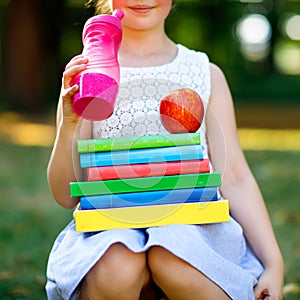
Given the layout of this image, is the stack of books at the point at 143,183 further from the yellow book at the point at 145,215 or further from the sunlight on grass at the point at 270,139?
the sunlight on grass at the point at 270,139

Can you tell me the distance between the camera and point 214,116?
236 cm

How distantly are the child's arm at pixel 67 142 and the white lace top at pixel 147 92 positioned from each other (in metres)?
0.09

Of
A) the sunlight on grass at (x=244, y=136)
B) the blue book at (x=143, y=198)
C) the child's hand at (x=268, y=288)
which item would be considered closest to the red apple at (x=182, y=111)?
the blue book at (x=143, y=198)

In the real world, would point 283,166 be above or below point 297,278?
below

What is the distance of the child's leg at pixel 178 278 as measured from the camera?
1926 mm

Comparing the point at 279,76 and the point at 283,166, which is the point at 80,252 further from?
the point at 279,76

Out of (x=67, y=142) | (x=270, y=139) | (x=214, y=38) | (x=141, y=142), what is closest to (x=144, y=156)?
(x=141, y=142)

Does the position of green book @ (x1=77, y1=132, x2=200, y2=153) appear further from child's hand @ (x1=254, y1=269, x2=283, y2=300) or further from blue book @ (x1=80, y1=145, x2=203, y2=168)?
child's hand @ (x1=254, y1=269, x2=283, y2=300)

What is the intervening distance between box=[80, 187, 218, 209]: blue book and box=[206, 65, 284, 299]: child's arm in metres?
0.37

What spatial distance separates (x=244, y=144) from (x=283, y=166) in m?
1.27

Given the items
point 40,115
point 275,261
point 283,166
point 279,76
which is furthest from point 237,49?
point 275,261

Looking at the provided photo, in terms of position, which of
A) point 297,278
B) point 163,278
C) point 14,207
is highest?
point 163,278

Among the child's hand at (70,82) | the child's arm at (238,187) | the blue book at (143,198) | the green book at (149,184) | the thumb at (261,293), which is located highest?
the child's hand at (70,82)

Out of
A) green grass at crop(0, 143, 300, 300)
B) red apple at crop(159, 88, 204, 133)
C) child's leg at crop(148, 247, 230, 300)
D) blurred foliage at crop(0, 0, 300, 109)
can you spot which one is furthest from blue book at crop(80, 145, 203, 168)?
blurred foliage at crop(0, 0, 300, 109)
